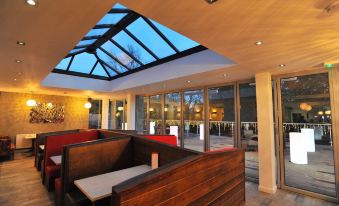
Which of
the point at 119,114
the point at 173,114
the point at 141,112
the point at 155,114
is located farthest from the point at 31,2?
the point at 119,114

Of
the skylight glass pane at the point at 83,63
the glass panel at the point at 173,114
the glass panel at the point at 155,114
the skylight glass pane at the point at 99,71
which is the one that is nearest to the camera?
the skylight glass pane at the point at 83,63

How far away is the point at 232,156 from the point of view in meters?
2.23

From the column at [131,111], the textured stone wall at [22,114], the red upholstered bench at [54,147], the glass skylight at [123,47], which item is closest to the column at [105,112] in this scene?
the textured stone wall at [22,114]

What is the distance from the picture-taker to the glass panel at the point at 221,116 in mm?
5172

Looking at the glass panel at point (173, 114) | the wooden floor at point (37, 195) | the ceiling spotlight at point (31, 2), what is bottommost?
the wooden floor at point (37, 195)

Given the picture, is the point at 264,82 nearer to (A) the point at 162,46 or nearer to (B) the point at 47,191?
(A) the point at 162,46

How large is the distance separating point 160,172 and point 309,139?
4101 millimetres

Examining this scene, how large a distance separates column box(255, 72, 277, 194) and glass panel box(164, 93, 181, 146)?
322 cm

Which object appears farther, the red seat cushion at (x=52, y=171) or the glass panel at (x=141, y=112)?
the glass panel at (x=141, y=112)

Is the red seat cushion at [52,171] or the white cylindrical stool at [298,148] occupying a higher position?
the white cylindrical stool at [298,148]

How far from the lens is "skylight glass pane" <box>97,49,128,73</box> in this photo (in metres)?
6.47

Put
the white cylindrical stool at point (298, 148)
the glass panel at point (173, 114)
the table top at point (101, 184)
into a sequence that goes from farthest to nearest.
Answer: the glass panel at point (173, 114)
the white cylindrical stool at point (298, 148)
the table top at point (101, 184)

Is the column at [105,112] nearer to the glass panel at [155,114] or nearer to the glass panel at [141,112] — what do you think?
Result: the glass panel at [141,112]

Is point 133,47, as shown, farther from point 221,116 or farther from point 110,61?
point 221,116
